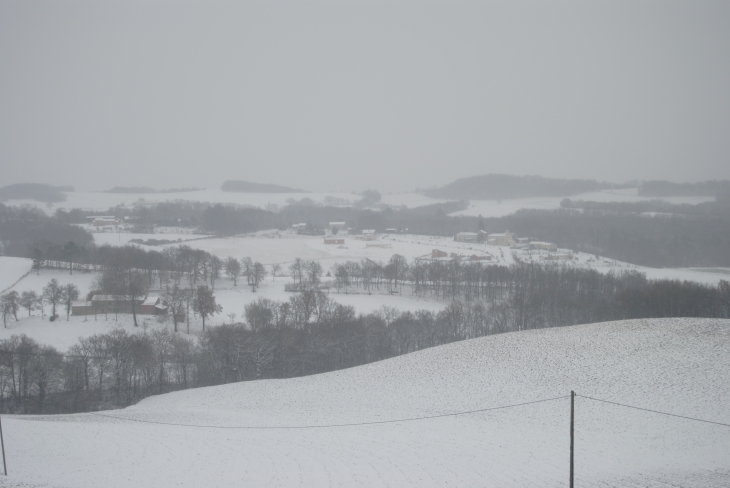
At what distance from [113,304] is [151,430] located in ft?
70.7

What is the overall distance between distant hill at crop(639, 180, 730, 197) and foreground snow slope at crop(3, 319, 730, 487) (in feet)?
389

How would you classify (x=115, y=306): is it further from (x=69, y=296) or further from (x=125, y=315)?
(x=69, y=296)

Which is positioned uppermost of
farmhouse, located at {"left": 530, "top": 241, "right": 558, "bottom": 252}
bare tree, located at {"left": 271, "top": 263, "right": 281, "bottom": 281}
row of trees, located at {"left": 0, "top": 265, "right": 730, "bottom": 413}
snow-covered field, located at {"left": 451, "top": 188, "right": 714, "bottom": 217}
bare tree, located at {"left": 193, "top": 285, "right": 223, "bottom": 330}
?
snow-covered field, located at {"left": 451, "top": 188, "right": 714, "bottom": 217}

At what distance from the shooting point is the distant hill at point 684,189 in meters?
120

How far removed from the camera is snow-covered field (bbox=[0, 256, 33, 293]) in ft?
125

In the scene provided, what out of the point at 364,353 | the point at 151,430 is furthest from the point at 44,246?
the point at 151,430

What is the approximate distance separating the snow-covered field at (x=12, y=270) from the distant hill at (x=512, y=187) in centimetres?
12767

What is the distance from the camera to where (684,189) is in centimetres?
12950

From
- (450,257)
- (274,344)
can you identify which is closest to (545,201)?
(450,257)

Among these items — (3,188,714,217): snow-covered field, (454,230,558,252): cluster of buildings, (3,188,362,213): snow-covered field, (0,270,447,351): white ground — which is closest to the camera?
(0,270,447,351): white ground

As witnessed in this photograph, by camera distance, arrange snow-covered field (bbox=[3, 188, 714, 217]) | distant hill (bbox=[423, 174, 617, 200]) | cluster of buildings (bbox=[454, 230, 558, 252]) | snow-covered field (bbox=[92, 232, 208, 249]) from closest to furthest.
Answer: cluster of buildings (bbox=[454, 230, 558, 252]), snow-covered field (bbox=[92, 232, 208, 249]), snow-covered field (bbox=[3, 188, 714, 217]), distant hill (bbox=[423, 174, 617, 200])

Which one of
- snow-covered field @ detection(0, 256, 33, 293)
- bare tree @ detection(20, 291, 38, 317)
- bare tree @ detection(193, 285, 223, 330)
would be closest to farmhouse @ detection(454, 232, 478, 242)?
bare tree @ detection(193, 285, 223, 330)

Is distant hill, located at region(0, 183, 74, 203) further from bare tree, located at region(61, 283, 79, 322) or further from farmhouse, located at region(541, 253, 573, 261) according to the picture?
farmhouse, located at region(541, 253, 573, 261)

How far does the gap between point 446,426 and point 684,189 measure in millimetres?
141322
